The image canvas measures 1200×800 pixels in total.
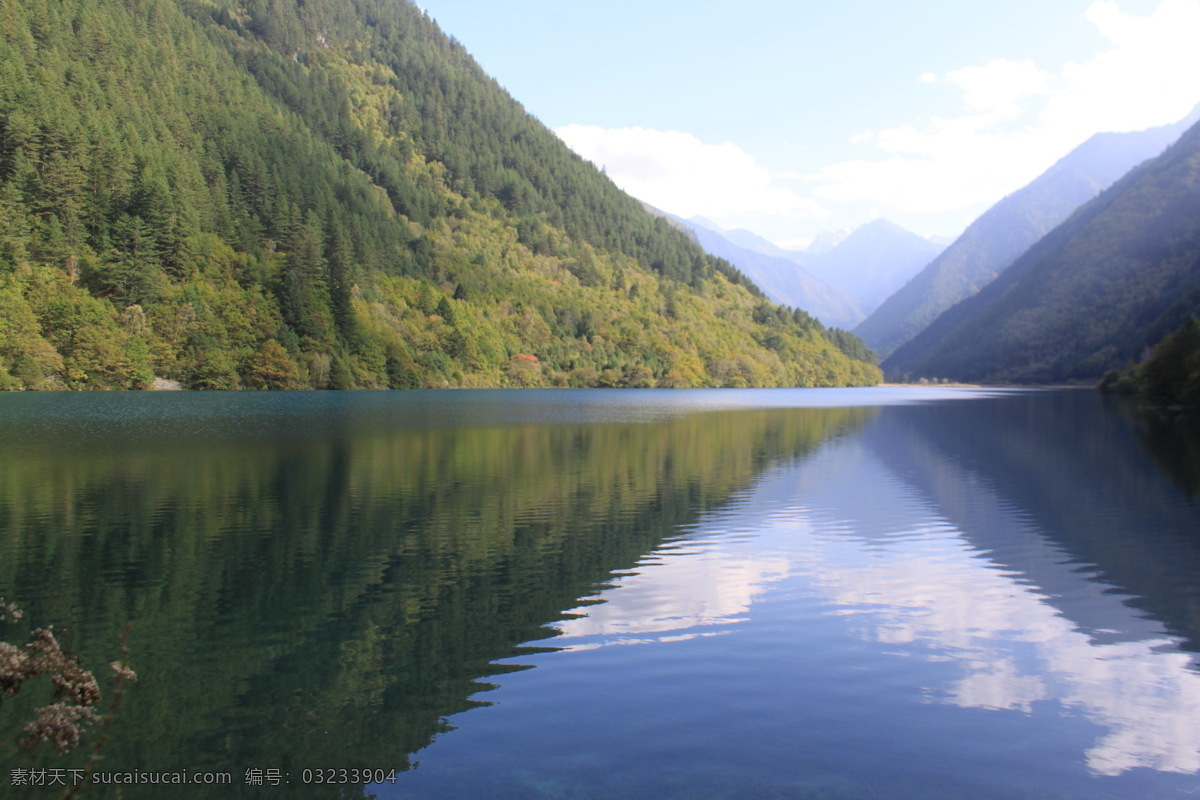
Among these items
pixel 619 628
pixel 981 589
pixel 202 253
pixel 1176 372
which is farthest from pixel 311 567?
pixel 202 253

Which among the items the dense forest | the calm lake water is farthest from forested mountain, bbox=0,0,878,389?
the dense forest

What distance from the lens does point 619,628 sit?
14.2 meters

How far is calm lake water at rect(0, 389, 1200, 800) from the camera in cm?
912

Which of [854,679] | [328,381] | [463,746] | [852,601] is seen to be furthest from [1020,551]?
[328,381]

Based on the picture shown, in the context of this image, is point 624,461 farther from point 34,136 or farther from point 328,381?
point 34,136

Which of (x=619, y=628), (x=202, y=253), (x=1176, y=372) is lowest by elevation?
(x=619, y=628)

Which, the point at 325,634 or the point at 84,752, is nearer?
the point at 84,752

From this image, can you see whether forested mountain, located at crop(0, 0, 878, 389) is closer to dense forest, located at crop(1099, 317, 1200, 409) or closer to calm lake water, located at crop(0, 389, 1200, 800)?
calm lake water, located at crop(0, 389, 1200, 800)

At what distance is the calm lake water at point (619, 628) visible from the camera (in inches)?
359

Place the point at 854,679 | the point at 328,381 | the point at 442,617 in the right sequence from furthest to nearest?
the point at 328,381, the point at 442,617, the point at 854,679

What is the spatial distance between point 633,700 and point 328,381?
138 meters

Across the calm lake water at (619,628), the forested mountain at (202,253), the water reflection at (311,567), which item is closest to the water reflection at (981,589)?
the calm lake water at (619,628)

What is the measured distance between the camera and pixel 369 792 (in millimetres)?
8453

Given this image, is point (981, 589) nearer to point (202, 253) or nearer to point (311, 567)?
point (311, 567)
